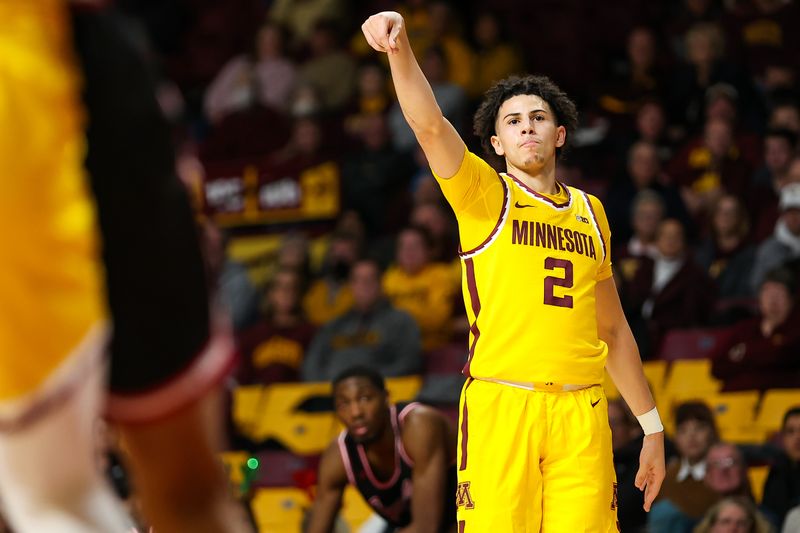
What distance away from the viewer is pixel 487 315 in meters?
4.60

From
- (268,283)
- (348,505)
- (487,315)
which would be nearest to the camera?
(487,315)

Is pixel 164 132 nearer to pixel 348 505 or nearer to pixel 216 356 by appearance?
pixel 216 356

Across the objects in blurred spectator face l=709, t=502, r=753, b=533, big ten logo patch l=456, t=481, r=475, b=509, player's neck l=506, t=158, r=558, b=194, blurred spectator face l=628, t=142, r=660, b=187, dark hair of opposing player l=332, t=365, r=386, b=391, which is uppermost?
blurred spectator face l=628, t=142, r=660, b=187

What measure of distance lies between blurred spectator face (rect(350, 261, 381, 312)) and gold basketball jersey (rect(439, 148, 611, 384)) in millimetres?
4837

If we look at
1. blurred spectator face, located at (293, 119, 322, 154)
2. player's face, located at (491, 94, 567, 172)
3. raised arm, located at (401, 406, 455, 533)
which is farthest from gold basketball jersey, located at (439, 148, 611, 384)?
blurred spectator face, located at (293, 119, 322, 154)

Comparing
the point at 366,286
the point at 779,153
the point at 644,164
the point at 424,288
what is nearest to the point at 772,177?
the point at 779,153

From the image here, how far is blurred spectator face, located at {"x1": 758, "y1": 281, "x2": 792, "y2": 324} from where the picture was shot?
27.1 feet

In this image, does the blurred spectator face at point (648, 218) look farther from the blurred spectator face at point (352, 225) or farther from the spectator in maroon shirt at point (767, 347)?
the blurred spectator face at point (352, 225)

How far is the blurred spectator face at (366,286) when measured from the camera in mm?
9547

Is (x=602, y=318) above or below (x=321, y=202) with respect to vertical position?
below

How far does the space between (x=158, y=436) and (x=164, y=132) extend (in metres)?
0.46

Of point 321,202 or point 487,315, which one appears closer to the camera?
point 487,315

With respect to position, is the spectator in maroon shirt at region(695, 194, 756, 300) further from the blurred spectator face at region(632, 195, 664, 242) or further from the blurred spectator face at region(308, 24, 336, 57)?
the blurred spectator face at region(308, 24, 336, 57)

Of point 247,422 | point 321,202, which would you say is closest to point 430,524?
point 247,422
